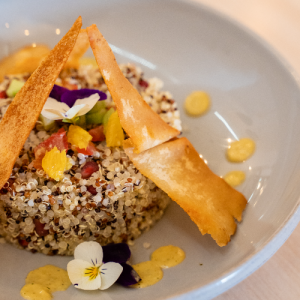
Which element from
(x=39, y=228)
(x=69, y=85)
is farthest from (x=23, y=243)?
(x=69, y=85)

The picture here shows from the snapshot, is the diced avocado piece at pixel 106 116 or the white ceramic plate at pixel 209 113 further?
the diced avocado piece at pixel 106 116

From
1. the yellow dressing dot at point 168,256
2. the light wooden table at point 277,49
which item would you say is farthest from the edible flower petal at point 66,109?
the light wooden table at point 277,49

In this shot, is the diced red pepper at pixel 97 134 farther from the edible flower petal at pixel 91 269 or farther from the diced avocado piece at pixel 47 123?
the edible flower petal at pixel 91 269

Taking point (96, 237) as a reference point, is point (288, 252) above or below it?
above

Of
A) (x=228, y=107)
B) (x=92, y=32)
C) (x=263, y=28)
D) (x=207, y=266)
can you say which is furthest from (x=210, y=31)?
(x=207, y=266)

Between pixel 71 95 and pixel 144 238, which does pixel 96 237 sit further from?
pixel 71 95

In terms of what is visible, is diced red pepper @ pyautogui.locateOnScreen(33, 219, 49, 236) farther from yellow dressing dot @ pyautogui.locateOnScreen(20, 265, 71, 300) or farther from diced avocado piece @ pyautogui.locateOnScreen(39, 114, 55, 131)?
diced avocado piece @ pyautogui.locateOnScreen(39, 114, 55, 131)
